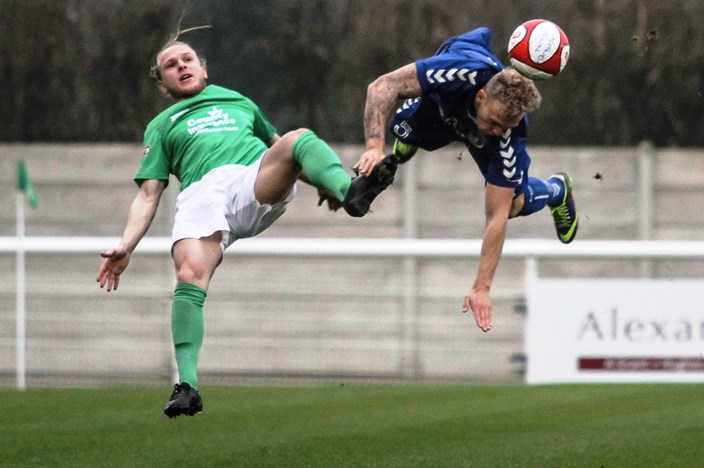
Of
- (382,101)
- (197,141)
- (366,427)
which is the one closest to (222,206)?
(197,141)

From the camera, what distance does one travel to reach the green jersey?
7.56m

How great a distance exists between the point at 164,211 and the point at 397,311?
2.92 m

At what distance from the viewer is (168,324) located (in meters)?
13.1

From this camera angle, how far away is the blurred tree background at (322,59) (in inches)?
634

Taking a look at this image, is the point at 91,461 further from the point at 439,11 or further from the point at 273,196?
the point at 439,11

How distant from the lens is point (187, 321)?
7391 millimetres

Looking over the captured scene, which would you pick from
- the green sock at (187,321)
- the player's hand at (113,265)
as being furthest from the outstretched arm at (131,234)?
the green sock at (187,321)

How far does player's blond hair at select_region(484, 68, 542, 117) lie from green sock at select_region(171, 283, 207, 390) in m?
1.72

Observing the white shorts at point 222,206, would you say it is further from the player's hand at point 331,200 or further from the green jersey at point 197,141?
the player's hand at point 331,200

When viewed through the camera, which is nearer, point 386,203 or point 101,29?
point 386,203

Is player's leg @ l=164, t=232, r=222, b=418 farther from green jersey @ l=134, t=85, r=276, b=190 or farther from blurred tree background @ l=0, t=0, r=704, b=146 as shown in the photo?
blurred tree background @ l=0, t=0, r=704, b=146

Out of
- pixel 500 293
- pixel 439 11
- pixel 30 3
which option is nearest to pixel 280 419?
pixel 500 293

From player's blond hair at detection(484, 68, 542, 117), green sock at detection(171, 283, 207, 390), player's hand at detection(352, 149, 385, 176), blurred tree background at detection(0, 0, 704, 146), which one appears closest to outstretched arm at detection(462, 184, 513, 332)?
player's blond hair at detection(484, 68, 542, 117)

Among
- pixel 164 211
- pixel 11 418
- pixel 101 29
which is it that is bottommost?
pixel 11 418
